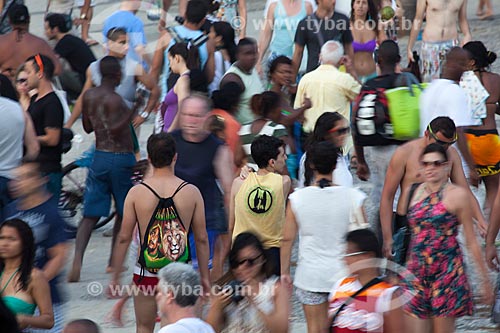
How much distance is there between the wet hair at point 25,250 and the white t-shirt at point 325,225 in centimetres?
168

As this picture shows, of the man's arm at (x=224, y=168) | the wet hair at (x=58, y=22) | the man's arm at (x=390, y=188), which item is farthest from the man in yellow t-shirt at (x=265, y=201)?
the wet hair at (x=58, y=22)

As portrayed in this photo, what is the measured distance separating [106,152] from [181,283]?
3604 millimetres

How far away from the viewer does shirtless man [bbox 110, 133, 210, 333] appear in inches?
296

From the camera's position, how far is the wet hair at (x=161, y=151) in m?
7.61

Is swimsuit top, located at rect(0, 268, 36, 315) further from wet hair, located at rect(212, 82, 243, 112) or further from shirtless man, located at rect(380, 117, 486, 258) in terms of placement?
wet hair, located at rect(212, 82, 243, 112)

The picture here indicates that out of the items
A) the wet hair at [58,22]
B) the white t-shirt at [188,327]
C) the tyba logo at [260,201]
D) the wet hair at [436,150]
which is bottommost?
the white t-shirt at [188,327]

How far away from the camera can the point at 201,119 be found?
8484 mm

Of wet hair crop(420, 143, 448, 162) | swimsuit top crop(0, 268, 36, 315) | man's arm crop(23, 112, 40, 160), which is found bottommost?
swimsuit top crop(0, 268, 36, 315)

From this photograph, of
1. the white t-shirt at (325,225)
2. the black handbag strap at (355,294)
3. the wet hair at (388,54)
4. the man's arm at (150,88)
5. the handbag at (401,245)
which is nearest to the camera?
the black handbag strap at (355,294)

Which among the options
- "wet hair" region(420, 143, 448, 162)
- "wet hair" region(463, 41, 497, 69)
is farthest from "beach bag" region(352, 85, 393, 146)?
"wet hair" region(420, 143, 448, 162)

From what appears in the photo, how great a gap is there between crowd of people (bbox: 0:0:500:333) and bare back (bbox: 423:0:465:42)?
1047 mm

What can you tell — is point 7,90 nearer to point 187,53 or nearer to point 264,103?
point 187,53

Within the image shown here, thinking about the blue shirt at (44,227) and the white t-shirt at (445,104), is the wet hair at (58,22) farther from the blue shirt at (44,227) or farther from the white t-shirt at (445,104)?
the blue shirt at (44,227)

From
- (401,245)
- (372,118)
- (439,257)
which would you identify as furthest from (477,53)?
(439,257)
